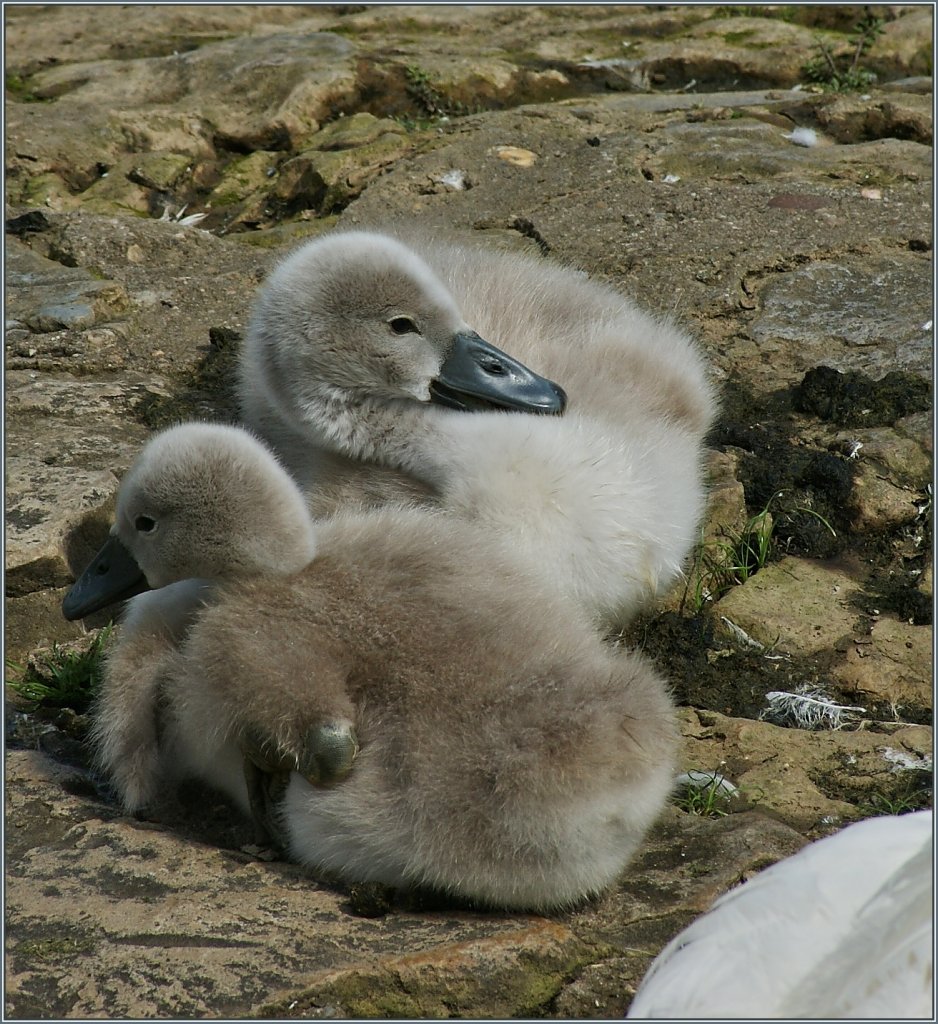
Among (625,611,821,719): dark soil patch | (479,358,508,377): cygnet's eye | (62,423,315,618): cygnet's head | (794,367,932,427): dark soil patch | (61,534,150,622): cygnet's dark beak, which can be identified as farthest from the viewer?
(794,367,932,427): dark soil patch

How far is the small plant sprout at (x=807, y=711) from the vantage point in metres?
3.30

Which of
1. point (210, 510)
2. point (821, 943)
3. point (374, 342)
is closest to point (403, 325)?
point (374, 342)

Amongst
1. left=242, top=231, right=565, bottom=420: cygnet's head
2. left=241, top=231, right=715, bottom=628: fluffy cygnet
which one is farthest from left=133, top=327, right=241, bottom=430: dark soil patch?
left=242, top=231, right=565, bottom=420: cygnet's head

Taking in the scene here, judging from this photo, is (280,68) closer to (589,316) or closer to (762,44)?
(762,44)

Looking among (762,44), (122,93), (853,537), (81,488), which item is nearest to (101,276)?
(81,488)

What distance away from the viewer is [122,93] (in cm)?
692

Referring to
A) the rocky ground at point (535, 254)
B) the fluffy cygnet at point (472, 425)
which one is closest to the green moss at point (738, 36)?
the rocky ground at point (535, 254)

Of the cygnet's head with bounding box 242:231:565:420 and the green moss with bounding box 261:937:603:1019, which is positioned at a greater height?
the cygnet's head with bounding box 242:231:565:420

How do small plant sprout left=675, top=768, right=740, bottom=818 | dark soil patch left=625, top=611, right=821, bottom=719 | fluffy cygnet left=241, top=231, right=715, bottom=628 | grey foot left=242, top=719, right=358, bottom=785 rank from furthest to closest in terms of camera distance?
dark soil patch left=625, top=611, right=821, bottom=719, fluffy cygnet left=241, top=231, right=715, bottom=628, small plant sprout left=675, top=768, right=740, bottom=818, grey foot left=242, top=719, right=358, bottom=785

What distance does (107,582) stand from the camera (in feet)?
10.5

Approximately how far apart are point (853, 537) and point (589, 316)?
3.39 feet

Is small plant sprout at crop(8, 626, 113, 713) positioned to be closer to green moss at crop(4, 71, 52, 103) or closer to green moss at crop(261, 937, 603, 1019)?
green moss at crop(261, 937, 603, 1019)

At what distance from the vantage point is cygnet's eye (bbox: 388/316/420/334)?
3.55 m

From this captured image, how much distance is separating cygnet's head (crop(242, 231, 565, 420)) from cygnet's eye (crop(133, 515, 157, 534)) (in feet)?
2.13
